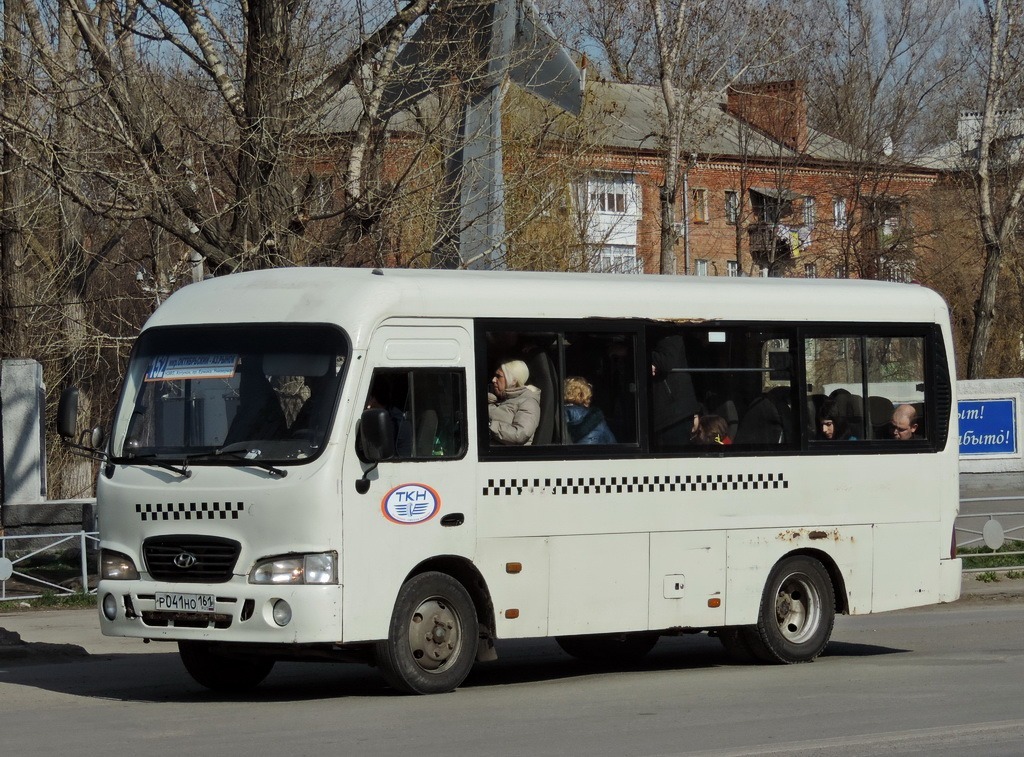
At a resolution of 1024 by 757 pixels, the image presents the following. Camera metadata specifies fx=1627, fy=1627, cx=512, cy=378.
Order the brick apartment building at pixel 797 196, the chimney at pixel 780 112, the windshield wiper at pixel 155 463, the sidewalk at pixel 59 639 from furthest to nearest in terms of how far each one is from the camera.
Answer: the chimney at pixel 780 112 → the brick apartment building at pixel 797 196 → the sidewalk at pixel 59 639 → the windshield wiper at pixel 155 463

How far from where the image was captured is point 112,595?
33.3 ft

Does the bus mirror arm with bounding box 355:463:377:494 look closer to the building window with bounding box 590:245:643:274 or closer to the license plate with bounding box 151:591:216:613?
the license plate with bounding box 151:591:216:613

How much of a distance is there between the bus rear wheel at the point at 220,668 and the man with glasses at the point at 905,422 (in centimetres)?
510

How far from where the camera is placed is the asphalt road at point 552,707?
8.20 m

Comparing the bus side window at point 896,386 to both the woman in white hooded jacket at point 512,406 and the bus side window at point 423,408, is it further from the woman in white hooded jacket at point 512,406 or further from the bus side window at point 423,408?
the bus side window at point 423,408

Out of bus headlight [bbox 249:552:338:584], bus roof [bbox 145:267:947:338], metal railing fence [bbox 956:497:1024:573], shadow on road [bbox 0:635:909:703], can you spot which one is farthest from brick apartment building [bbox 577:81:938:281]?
bus headlight [bbox 249:552:338:584]

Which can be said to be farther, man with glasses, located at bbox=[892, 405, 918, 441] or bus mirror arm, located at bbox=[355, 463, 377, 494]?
man with glasses, located at bbox=[892, 405, 918, 441]

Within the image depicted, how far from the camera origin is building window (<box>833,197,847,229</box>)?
1943 inches

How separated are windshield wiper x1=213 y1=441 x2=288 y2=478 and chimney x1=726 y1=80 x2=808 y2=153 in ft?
109

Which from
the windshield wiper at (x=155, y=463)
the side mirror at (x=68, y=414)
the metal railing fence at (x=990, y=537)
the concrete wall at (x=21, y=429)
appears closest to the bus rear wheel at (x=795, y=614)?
the windshield wiper at (x=155, y=463)

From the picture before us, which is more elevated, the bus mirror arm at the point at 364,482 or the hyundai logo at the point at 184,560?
the bus mirror arm at the point at 364,482

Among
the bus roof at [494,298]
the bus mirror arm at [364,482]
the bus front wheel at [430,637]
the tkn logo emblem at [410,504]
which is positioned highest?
the bus roof at [494,298]

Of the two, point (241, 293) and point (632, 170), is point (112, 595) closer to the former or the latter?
point (241, 293)

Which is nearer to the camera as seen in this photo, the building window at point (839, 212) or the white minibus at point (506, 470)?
the white minibus at point (506, 470)
